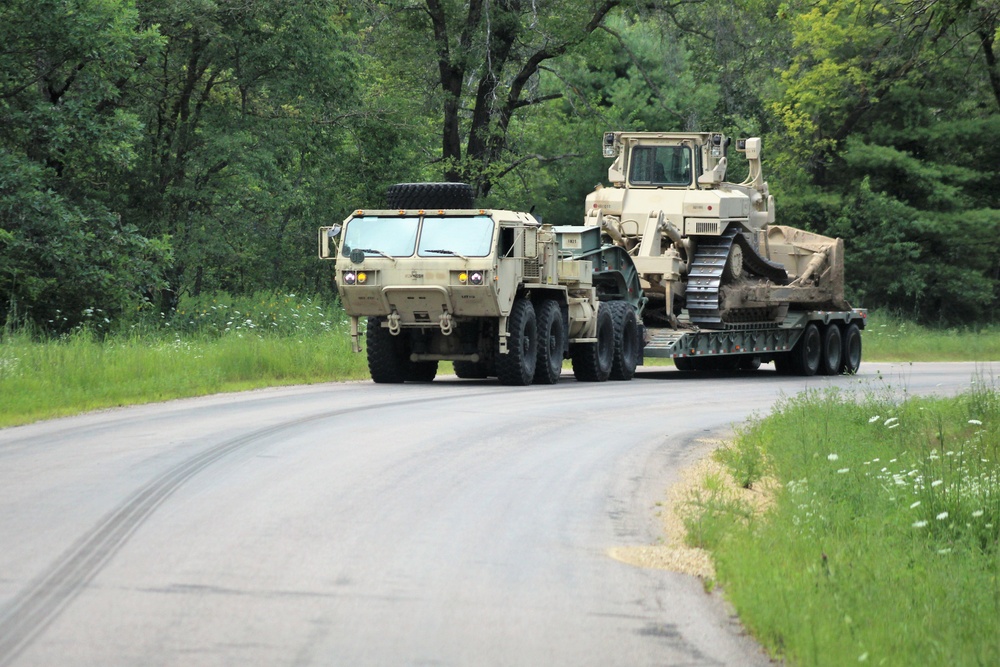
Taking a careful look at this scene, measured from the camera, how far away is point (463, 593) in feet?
24.3

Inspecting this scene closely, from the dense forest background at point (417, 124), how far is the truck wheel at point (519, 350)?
6194 millimetres

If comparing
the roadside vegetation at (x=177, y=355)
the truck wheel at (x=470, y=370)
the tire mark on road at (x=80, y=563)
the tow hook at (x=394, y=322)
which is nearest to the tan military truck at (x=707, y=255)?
the truck wheel at (x=470, y=370)

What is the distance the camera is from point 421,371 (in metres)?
23.3

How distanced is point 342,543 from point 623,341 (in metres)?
16.4

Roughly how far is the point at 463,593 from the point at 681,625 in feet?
3.69

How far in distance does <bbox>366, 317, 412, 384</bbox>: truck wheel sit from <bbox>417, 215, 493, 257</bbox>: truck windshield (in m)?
1.50

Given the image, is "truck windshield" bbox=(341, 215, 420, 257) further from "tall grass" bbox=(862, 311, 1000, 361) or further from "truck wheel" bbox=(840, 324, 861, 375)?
"tall grass" bbox=(862, 311, 1000, 361)

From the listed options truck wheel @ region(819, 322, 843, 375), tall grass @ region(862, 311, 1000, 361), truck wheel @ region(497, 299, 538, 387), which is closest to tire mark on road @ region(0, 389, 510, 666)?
truck wheel @ region(497, 299, 538, 387)

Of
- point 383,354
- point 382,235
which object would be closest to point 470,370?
point 383,354

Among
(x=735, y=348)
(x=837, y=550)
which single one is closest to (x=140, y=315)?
(x=735, y=348)

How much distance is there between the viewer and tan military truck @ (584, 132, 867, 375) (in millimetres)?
25672

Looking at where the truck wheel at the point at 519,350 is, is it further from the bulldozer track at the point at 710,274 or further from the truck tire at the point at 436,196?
the bulldozer track at the point at 710,274

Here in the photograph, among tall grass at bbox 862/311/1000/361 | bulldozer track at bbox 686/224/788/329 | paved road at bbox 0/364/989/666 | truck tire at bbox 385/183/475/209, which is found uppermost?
truck tire at bbox 385/183/475/209

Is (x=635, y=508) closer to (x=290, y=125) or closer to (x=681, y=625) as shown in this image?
(x=681, y=625)
